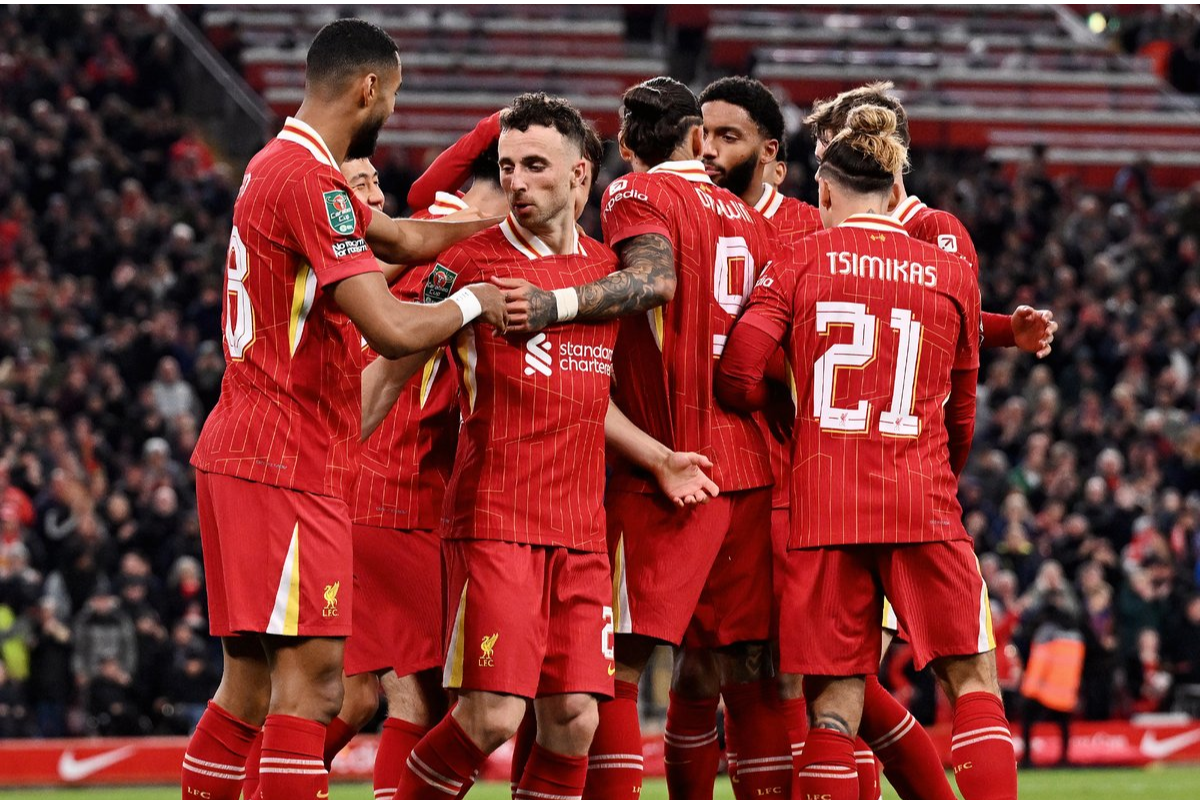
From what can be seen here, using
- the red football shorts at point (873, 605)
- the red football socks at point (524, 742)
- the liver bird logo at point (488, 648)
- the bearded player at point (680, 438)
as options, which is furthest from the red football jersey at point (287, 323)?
the red football shorts at point (873, 605)

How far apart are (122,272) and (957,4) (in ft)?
52.1

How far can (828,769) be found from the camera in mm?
6086

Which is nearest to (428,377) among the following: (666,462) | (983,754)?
(666,462)

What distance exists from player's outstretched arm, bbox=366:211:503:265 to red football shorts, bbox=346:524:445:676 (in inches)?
50.2

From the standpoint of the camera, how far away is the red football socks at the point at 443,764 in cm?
600

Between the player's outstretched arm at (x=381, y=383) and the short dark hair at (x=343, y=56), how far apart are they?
1.11m

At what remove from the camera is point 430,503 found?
6945mm

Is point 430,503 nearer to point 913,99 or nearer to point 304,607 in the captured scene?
point 304,607

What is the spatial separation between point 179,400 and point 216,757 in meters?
12.3

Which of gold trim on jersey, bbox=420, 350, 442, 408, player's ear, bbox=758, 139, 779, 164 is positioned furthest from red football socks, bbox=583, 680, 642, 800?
player's ear, bbox=758, 139, 779, 164

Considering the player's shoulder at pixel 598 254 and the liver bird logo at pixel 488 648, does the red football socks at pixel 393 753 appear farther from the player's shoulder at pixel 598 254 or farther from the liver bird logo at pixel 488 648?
the player's shoulder at pixel 598 254

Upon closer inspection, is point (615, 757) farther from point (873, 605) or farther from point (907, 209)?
point (907, 209)

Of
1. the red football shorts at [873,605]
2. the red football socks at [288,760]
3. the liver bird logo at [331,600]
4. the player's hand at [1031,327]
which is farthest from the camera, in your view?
the player's hand at [1031,327]

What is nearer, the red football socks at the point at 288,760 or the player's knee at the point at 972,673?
the red football socks at the point at 288,760
